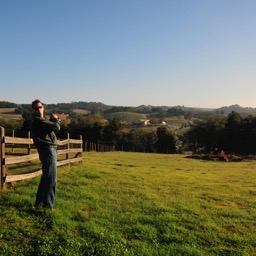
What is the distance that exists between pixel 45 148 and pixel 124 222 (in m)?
2.75

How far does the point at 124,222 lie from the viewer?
817 centimetres

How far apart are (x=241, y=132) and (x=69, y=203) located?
211 feet

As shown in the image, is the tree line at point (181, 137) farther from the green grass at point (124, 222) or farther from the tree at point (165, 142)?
the green grass at point (124, 222)

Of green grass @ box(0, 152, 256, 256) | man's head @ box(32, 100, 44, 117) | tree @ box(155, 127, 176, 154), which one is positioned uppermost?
man's head @ box(32, 100, 44, 117)

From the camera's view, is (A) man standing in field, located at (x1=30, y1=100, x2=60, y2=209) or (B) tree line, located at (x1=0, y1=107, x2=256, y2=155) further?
(B) tree line, located at (x1=0, y1=107, x2=256, y2=155)

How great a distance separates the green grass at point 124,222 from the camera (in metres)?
6.52

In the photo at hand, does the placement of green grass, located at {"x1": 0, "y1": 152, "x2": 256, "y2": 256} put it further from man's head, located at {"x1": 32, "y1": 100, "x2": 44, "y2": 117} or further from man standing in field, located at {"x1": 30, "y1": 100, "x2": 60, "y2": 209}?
man's head, located at {"x1": 32, "y1": 100, "x2": 44, "y2": 117}

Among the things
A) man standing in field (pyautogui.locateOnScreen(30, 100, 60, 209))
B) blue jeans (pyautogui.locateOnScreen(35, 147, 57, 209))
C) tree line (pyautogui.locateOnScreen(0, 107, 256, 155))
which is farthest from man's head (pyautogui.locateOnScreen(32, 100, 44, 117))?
tree line (pyautogui.locateOnScreen(0, 107, 256, 155))

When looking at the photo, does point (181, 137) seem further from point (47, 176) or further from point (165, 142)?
point (47, 176)

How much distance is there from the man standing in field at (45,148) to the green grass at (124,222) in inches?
18.0

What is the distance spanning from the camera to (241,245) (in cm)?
729

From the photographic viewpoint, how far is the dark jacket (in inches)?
313

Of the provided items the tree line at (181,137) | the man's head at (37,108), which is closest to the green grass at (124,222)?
the man's head at (37,108)

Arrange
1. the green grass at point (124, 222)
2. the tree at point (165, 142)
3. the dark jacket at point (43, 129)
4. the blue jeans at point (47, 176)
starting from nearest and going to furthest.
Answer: the green grass at point (124, 222) → the dark jacket at point (43, 129) → the blue jeans at point (47, 176) → the tree at point (165, 142)
